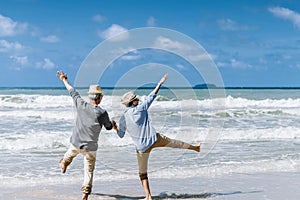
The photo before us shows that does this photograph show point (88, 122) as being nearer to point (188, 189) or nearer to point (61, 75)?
point (61, 75)

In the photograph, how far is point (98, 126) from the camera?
227 inches

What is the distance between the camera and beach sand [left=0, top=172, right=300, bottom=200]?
6797mm

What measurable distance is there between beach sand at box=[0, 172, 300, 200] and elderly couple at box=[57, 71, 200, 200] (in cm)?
89

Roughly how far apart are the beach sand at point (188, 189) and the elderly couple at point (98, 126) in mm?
889

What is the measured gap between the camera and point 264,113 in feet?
85.9

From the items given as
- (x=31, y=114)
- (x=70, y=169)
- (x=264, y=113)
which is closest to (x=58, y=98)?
(x=31, y=114)

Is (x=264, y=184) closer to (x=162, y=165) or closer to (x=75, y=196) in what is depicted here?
(x=162, y=165)

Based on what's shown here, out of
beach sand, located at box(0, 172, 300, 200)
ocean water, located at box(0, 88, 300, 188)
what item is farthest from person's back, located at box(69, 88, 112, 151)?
ocean water, located at box(0, 88, 300, 188)

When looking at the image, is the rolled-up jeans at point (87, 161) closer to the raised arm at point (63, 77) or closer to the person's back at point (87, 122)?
the person's back at point (87, 122)

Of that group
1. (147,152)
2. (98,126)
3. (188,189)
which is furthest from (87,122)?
(188,189)

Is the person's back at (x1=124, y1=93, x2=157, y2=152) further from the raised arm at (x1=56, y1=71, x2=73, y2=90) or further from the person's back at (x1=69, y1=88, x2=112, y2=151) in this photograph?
the raised arm at (x1=56, y1=71, x2=73, y2=90)

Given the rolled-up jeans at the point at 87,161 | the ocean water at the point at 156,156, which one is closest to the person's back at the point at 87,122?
the rolled-up jeans at the point at 87,161

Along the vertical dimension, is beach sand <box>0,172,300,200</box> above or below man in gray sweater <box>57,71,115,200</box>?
below

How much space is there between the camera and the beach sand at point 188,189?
6797 mm
